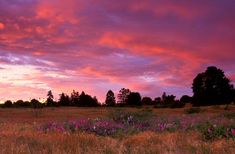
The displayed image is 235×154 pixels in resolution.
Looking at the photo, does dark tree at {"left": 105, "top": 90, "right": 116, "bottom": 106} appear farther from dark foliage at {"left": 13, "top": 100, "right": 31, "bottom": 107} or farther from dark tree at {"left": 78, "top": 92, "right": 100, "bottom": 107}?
dark foliage at {"left": 13, "top": 100, "right": 31, "bottom": 107}

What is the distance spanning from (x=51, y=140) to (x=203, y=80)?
216 feet

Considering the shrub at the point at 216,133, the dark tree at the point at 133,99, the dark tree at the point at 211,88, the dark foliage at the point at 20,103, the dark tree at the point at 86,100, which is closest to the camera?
the shrub at the point at 216,133

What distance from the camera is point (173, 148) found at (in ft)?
32.2

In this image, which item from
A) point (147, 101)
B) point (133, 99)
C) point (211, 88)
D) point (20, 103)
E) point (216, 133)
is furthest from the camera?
point (147, 101)

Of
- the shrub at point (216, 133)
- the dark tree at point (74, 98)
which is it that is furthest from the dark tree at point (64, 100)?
the shrub at point (216, 133)

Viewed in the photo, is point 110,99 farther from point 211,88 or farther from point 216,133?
point 216,133

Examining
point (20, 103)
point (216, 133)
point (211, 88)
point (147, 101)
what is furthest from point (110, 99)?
point (216, 133)

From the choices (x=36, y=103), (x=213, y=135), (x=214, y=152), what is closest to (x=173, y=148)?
(x=214, y=152)

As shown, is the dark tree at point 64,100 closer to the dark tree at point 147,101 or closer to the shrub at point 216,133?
the dark tree at point 147,101

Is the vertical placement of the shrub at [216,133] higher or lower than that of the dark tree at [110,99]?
lower

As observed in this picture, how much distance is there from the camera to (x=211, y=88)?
74.4m

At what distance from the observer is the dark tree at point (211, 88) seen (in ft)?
245

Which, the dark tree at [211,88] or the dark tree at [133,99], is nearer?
the dark tree at [211,88]

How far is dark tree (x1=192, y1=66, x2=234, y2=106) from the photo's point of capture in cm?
7456
